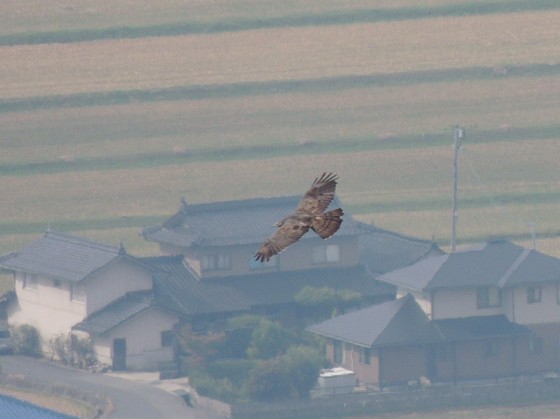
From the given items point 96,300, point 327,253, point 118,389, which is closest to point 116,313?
point 96,300

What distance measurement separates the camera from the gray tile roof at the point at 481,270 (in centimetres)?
4109

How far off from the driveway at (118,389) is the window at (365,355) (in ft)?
17.5

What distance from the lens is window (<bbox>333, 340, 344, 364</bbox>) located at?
4125 cm

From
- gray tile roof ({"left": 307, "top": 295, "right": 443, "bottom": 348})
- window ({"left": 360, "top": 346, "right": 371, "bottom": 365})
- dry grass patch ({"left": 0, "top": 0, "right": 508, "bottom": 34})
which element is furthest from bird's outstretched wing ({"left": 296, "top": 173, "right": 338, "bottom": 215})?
dry grass patch ({"left": 0, "top": 0, "right": 508, "bottom": 34})

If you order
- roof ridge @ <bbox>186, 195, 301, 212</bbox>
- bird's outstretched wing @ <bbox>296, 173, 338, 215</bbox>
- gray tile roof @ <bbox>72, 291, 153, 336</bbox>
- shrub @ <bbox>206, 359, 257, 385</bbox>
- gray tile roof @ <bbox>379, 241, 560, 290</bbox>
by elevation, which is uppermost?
roof ridge @ <bbox>186, 195, 301, 212</bbox>

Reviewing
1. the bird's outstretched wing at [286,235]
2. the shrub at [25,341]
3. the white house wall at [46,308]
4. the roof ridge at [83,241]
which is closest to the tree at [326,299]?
the roof ridge at [83,241]

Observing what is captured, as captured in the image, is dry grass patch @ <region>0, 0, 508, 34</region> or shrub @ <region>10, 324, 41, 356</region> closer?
shrub @ <region>10, 324, 41, 356</region>

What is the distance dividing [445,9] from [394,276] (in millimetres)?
25485

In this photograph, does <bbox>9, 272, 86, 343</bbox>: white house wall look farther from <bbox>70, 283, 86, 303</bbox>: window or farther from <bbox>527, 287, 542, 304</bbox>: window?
<bbox>527, 287, 542, 304</bbox>: window

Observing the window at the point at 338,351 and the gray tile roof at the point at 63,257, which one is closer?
the window at the point at 338,351

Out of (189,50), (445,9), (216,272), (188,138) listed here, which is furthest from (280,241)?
(445,9)

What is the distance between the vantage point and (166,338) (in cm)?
4125

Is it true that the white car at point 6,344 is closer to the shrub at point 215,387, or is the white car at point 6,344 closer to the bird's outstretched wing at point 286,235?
the shrub at point 215,387

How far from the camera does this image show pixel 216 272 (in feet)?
141
